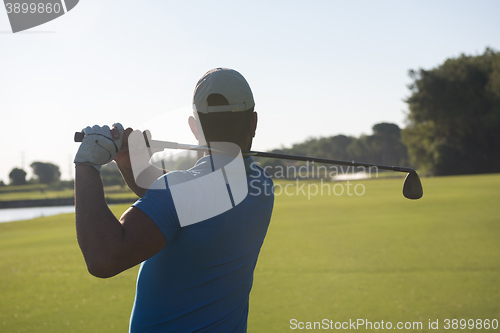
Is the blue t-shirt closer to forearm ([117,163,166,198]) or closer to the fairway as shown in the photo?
forearm ([117,163,166,198])

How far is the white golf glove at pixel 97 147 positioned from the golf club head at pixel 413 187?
1701 mm

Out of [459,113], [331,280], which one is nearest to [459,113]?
[459,113]

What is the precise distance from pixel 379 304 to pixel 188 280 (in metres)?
3.32

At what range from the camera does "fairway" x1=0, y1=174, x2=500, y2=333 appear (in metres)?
3.66

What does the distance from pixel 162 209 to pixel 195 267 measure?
0.76ft

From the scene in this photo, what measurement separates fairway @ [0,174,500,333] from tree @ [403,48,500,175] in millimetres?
29931

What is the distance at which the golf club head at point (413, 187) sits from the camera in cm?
218

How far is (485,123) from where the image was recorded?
1310 inches

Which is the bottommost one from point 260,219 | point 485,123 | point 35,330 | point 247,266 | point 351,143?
point 351,143

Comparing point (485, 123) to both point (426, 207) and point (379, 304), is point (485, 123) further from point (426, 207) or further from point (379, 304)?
point (379, 304)

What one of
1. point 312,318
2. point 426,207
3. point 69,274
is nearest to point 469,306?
point 312,318

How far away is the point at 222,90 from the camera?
1.15m

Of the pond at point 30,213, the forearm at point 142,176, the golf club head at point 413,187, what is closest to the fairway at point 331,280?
the golf club head at point 413,187

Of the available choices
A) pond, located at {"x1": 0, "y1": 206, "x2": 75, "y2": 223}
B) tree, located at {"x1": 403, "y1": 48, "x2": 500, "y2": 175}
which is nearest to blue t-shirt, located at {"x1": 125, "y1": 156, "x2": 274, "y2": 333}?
pond, located at {"x1": 0, "y1": 206, "x2": 75, "y2": 223}
